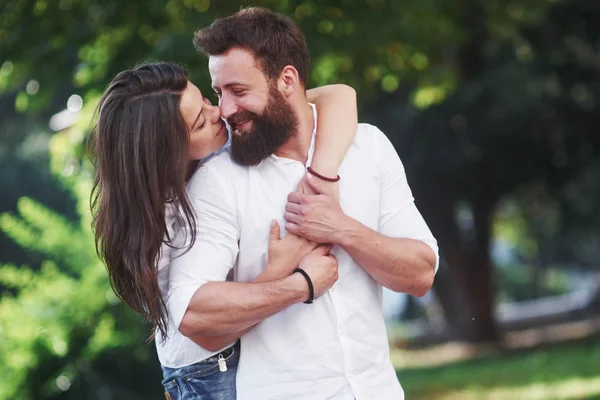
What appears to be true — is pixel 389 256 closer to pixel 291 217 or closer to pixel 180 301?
pixel 291 217

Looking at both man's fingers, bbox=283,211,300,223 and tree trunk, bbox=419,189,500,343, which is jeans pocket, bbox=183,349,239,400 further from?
tree trunk, bbox=419,189,500,343

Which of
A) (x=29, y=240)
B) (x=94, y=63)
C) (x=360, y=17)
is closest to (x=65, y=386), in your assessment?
(x=29, y=240)

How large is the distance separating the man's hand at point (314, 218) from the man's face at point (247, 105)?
0.65 ft

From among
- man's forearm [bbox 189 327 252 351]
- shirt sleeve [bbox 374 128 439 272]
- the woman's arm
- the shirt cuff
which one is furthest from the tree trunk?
the shirt cuff

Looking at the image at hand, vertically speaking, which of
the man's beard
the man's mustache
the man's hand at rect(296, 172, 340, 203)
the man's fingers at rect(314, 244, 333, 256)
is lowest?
the man's fingers at rect(314, 244, 333, 256)

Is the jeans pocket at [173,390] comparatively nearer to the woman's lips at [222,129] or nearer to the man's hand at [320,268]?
the man's hand at [320,268]

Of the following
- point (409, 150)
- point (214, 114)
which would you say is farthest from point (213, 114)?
point (409, 150)

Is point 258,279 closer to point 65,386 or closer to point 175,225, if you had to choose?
point 175,225

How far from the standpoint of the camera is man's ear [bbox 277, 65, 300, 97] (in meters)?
3.26

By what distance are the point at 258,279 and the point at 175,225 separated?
311mm

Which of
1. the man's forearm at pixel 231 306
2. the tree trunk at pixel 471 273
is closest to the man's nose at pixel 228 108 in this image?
the man's forearm at pixel 231 306

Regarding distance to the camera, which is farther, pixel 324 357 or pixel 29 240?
pixel 29 240

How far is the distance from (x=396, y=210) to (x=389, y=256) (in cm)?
24

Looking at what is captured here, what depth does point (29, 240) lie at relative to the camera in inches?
295
